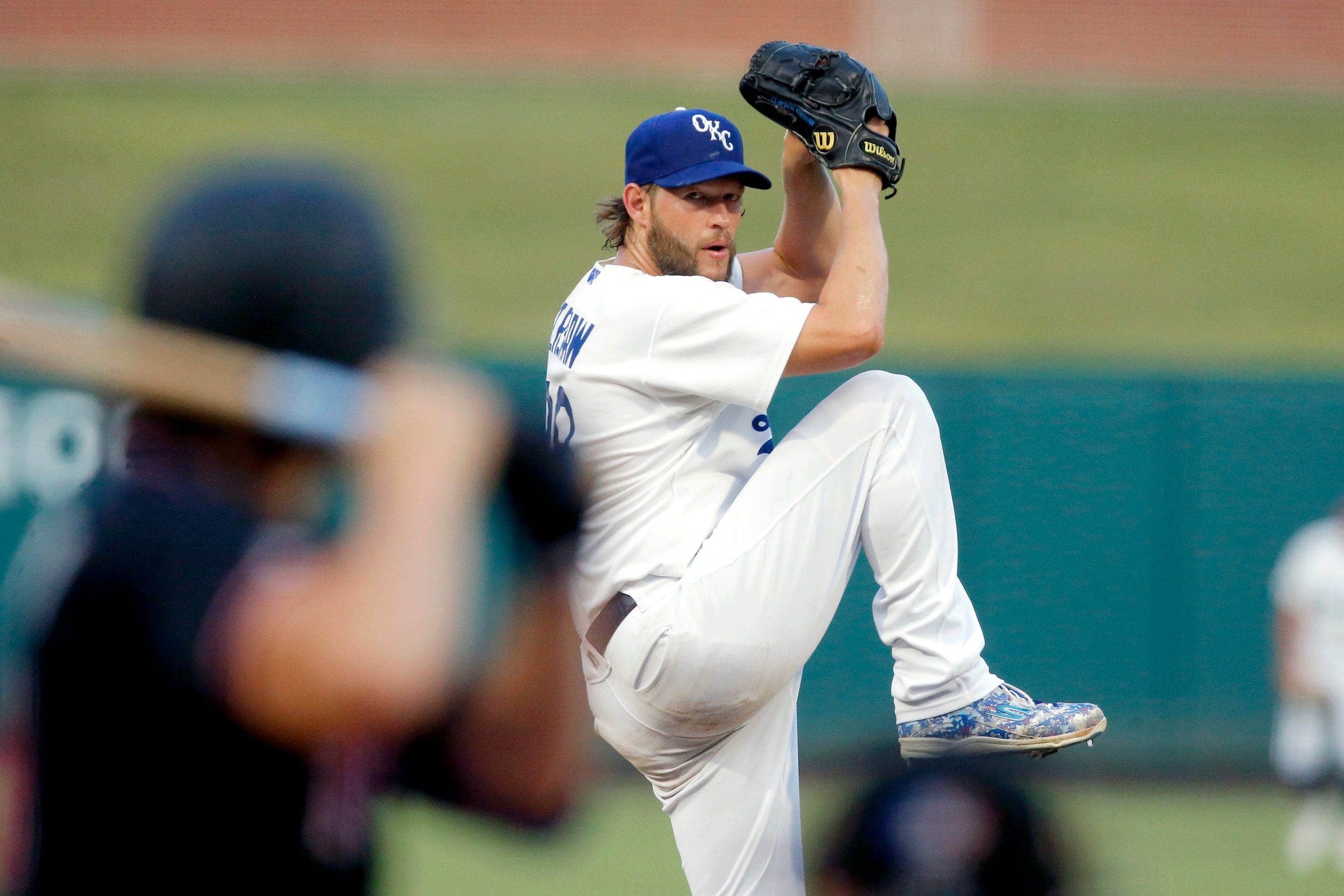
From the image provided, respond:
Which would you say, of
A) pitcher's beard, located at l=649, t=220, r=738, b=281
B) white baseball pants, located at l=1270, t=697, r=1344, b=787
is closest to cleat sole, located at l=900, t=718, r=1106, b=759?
pitcher's beard, located at l=649, t=220, r=738, b=281

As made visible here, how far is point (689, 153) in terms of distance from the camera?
3930 mm

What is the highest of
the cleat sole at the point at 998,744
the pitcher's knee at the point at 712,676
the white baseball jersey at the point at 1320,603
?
the pitcher's knee at the point at 712,676

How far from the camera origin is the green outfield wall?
10.4 m

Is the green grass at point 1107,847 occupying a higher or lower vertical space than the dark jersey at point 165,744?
lower

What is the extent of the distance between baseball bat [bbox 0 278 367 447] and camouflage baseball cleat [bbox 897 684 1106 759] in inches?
89.4

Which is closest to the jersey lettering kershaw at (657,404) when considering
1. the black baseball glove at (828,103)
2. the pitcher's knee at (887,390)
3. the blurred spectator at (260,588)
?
the pitcher's knee at (887,390)

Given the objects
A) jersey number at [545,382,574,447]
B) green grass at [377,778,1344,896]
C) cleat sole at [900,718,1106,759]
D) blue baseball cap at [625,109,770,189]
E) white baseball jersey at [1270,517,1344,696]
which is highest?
blue baseball cap at [625,109,770,189]

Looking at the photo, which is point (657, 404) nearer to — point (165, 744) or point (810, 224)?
point (810, 224)

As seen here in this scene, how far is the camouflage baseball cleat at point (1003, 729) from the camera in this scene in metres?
3.60

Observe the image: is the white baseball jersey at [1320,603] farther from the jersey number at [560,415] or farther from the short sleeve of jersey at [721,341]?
the jersey number at [560,415]

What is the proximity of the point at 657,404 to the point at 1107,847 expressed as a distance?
4.07 meters

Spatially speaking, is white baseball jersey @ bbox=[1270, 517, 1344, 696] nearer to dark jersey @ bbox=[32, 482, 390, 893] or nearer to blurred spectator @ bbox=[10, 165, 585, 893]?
blurred spectator @ bbox=[10, 165, 585, 893]

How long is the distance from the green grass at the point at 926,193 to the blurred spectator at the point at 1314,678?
7699 millimetres

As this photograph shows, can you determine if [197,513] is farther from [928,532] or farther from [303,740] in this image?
[928,532]
